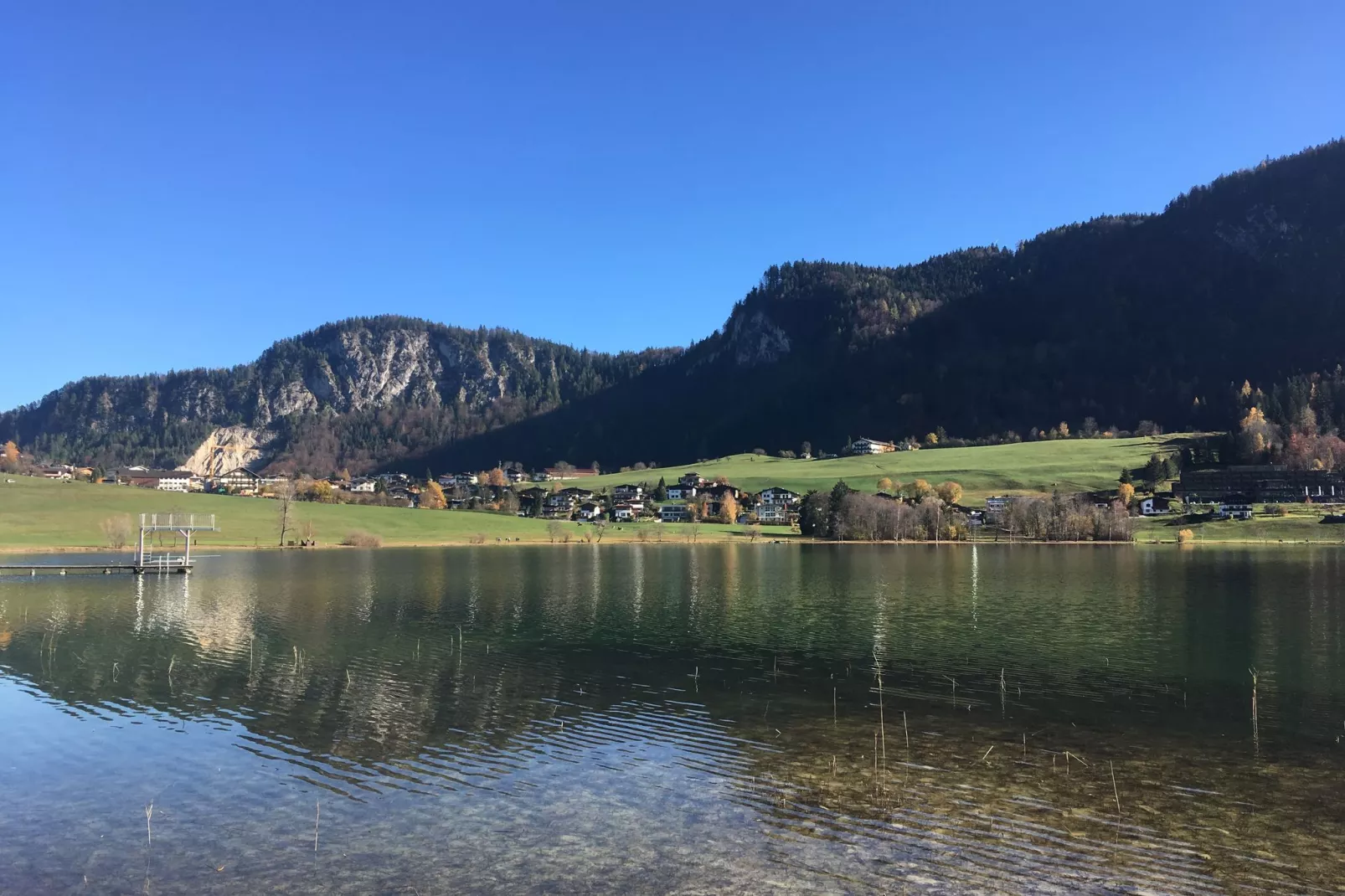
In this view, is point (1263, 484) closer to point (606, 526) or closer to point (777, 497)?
point (777, 497)

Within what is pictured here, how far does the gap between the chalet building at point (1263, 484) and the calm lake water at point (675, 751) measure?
132 m

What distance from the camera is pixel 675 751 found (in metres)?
20.0

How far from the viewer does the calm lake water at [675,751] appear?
1312cm

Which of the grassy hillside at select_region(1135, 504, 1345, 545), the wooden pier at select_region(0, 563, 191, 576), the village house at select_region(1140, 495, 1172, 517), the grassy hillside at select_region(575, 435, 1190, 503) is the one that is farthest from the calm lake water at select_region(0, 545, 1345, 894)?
the grassy hillside at select_region(575, 435, 1190, 503)

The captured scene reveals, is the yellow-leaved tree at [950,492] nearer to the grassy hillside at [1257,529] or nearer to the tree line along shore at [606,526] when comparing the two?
the tree line along shore at [606,526]

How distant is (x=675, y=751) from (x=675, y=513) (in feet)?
544

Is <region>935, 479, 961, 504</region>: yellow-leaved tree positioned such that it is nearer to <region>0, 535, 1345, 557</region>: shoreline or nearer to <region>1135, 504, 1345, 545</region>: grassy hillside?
<region>0, 535, 1345, 557</region>: shoreline

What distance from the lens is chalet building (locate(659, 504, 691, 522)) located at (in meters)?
183

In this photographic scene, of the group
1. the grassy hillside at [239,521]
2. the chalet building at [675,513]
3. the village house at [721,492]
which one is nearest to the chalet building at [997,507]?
the grassy hillside at [239,521]

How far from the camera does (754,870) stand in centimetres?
1280

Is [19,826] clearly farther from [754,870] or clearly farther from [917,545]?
[917,545]

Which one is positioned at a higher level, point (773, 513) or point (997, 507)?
point (997, 507)

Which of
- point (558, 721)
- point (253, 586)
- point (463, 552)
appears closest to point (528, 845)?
point (558, 721)

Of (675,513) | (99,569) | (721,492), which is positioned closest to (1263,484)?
(721,492)
